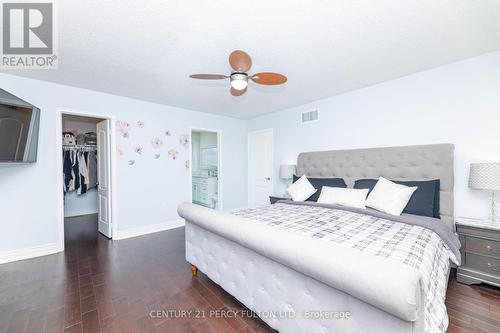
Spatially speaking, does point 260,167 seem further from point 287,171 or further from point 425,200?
point 425,200

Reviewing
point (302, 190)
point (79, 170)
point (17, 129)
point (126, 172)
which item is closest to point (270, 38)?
point (302, 190)

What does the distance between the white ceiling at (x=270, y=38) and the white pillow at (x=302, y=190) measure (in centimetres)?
154

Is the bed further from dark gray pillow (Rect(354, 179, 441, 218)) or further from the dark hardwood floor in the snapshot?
the dark hardwood floor

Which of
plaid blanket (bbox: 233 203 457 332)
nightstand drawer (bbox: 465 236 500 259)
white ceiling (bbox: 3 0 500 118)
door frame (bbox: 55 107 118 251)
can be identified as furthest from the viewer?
door frame (bbox: 55 107 118 251)

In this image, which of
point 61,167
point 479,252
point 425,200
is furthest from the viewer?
point 61,167

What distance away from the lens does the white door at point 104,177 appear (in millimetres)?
3689

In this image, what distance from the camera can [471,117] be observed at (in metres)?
2.46

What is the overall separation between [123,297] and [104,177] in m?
2.49

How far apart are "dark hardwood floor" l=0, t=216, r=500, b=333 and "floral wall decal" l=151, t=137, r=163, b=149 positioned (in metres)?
1.95

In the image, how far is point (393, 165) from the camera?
9.67 feet

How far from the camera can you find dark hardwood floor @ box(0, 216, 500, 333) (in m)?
1.70

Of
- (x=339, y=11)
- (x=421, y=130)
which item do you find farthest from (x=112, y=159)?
(x=421, y=130)

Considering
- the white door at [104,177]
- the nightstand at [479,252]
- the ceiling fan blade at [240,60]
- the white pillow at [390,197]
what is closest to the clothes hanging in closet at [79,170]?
the white door at [104,177]

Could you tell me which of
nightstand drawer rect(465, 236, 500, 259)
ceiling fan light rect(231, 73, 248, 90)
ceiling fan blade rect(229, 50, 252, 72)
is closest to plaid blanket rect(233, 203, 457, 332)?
nightstand drawer rect(465, 236, 500, 259)
